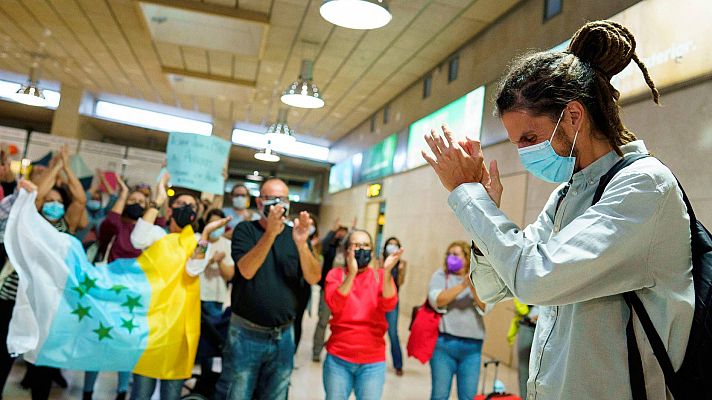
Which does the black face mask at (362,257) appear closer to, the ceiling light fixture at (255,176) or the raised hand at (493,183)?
the raised hand at (493,183)

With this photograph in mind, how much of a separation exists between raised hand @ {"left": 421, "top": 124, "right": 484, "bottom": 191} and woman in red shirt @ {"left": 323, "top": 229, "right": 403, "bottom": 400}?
2121mm

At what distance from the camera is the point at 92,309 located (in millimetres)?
3256

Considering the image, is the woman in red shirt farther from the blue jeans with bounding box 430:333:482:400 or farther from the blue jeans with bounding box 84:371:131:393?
the blue jeans with bounding box 84:371:131:393

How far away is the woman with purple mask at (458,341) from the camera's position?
3.83 m

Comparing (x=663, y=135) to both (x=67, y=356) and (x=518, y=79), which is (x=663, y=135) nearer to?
(x=518, y=79)

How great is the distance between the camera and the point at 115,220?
4.56 metres

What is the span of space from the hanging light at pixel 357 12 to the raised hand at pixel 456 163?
2859 mm

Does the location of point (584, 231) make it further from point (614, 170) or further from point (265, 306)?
point (265, 306)

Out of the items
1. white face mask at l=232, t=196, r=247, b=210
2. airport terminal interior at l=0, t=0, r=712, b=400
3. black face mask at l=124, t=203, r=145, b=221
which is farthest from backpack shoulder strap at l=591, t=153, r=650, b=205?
white face mask at l=232, t=196, r=247, b=210

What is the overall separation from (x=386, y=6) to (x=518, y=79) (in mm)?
2946

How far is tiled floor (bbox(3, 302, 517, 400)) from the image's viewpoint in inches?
161

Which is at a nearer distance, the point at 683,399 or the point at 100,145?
the point at 683,399

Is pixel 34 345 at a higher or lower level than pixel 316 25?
lower

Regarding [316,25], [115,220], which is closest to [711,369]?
[115,220]
